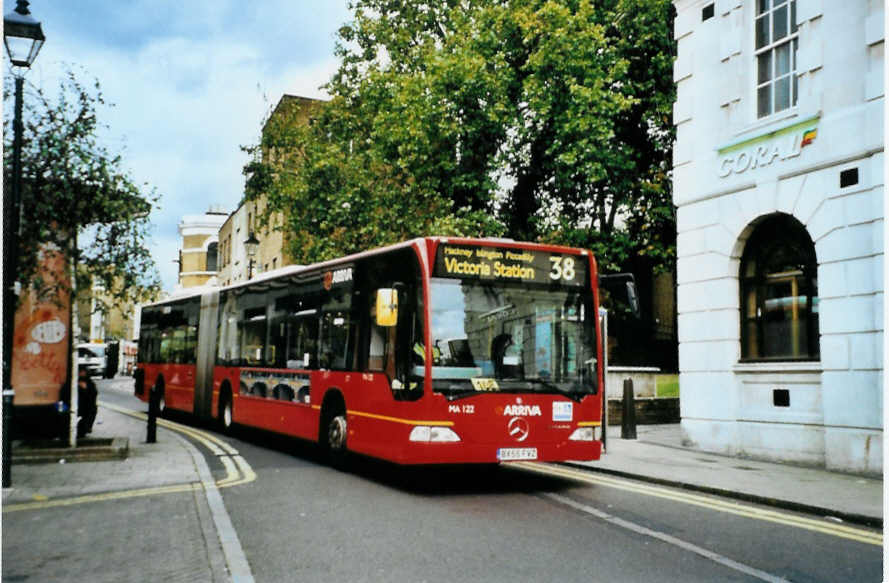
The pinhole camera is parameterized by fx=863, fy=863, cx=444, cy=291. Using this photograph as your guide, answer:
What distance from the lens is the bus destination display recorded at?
10.0 metres

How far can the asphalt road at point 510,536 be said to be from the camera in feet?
Result: 20.2

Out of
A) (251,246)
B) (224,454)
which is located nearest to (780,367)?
(224,454)

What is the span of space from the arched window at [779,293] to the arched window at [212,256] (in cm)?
5433

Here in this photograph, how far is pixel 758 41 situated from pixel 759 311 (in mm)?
4317

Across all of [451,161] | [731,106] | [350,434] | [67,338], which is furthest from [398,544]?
[451,161]

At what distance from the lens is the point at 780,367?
1303 cm

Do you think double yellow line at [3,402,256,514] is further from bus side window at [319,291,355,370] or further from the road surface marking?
the road surface marking

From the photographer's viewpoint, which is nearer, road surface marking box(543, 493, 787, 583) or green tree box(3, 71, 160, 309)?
road surface marking box(543, 493, 787, 583)

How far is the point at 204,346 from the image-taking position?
1861 cm

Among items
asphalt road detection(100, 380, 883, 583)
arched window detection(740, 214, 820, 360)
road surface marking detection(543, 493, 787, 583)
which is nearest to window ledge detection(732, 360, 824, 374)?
arched window detection(740, 214, 820, 360)

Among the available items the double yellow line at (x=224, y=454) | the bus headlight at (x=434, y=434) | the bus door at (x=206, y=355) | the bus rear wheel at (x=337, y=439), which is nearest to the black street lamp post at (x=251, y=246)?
the double yellow line at (x=224, y=454)

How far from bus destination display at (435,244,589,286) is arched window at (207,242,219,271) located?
5614 cm

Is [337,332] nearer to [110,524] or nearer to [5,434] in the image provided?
[5,434]

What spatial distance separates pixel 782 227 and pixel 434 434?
709 centimetres
